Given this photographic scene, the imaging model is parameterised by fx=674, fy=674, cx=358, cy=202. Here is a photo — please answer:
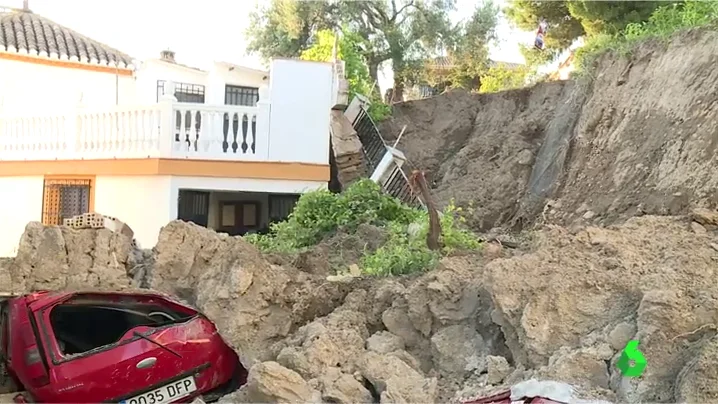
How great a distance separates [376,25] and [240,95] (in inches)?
174

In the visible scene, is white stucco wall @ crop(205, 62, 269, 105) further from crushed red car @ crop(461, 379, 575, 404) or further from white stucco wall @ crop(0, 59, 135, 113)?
crushed red car @ crop(461, 379, 575, 404)

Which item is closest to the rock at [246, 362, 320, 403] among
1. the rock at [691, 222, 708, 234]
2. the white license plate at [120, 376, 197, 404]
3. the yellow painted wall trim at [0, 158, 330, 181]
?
the white license plate at [120, 376, 197, 404]

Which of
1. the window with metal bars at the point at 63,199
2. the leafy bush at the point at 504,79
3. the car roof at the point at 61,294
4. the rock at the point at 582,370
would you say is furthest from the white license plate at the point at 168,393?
the leafy bush at the point at 504,79

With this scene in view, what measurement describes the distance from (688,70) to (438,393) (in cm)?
510

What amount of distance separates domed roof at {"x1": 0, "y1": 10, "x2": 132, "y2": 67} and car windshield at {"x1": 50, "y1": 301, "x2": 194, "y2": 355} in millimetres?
7504

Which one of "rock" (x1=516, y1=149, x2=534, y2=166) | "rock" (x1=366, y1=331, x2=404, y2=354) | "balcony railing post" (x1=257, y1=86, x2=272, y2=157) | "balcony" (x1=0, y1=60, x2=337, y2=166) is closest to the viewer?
"rock" (x1=366, y1=331, x2=404, y2=354)

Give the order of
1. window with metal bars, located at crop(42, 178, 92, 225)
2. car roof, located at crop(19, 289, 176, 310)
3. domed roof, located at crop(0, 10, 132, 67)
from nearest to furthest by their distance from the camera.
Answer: car roof, located at crop(19, 289, 176, 310) → window with metal bars, located at crop(42, 178, 92, 225) → domed roof, located at crop(0, 10, 132, 67)

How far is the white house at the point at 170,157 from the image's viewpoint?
917 cm

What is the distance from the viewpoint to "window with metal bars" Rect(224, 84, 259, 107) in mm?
13172

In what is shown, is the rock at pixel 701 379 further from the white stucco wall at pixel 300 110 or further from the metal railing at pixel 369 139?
the metal railing at pixel 369 139

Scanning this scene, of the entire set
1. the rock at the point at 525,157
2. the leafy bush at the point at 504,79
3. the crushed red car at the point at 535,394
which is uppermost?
the leafy bush at the point at 504,79

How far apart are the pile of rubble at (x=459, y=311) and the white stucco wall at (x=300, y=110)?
11.0 feet

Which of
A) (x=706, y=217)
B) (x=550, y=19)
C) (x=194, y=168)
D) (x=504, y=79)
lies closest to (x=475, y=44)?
(x=504, y=79)

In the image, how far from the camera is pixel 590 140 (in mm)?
8516
